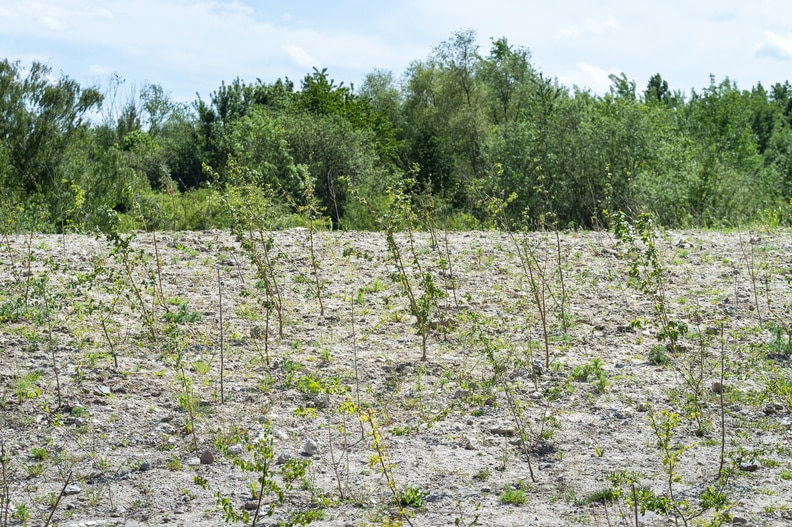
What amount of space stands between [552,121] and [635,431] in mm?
17996

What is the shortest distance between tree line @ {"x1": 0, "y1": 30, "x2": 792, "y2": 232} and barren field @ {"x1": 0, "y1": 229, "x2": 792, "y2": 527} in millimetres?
950

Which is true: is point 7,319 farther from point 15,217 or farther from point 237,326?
point 15,217

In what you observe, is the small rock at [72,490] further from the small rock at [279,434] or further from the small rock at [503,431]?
the small rock at [503,431]

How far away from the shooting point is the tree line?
1560 cm

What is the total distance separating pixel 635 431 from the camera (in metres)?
5.57

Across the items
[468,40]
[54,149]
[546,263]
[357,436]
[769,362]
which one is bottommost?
[357,436]

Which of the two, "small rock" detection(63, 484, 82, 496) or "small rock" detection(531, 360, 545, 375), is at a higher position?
"small rock" detection(531, 360, 545, 375)

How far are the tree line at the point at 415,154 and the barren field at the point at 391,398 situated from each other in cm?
95

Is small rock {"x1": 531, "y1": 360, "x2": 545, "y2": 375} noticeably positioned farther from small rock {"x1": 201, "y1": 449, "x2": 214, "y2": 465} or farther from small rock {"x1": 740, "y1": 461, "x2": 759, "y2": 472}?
small rock {"x1": 201, "y1": 449, "x2": 214, "y2": 465}

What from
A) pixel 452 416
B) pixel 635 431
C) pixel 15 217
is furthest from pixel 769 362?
pixel 15 217

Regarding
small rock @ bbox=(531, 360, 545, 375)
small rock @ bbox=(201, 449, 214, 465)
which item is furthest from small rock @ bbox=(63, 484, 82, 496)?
small rock @ bbox=(531, 360, 545, 375)

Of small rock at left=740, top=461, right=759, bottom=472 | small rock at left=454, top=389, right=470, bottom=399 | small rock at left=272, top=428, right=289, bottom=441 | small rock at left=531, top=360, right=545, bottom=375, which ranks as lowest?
small rock at left=272, top=428, right=289, bottom=441

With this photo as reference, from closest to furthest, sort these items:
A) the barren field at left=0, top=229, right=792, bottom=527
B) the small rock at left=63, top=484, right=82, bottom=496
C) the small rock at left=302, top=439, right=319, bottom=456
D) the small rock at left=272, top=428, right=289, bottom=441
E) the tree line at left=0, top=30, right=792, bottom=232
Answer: the barren field at left=0, top=229, right=792, bottom=527, the small rock at left=63, top=484, right=82, bottom=496, the small rock at left=302, top=439, right=319, bottom=456, the small rock at left=272, top=428, right=289, bottom=441, the tree line at left=0, top=30, right=792, bottom=232

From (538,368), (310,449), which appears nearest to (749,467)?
(538,368)
